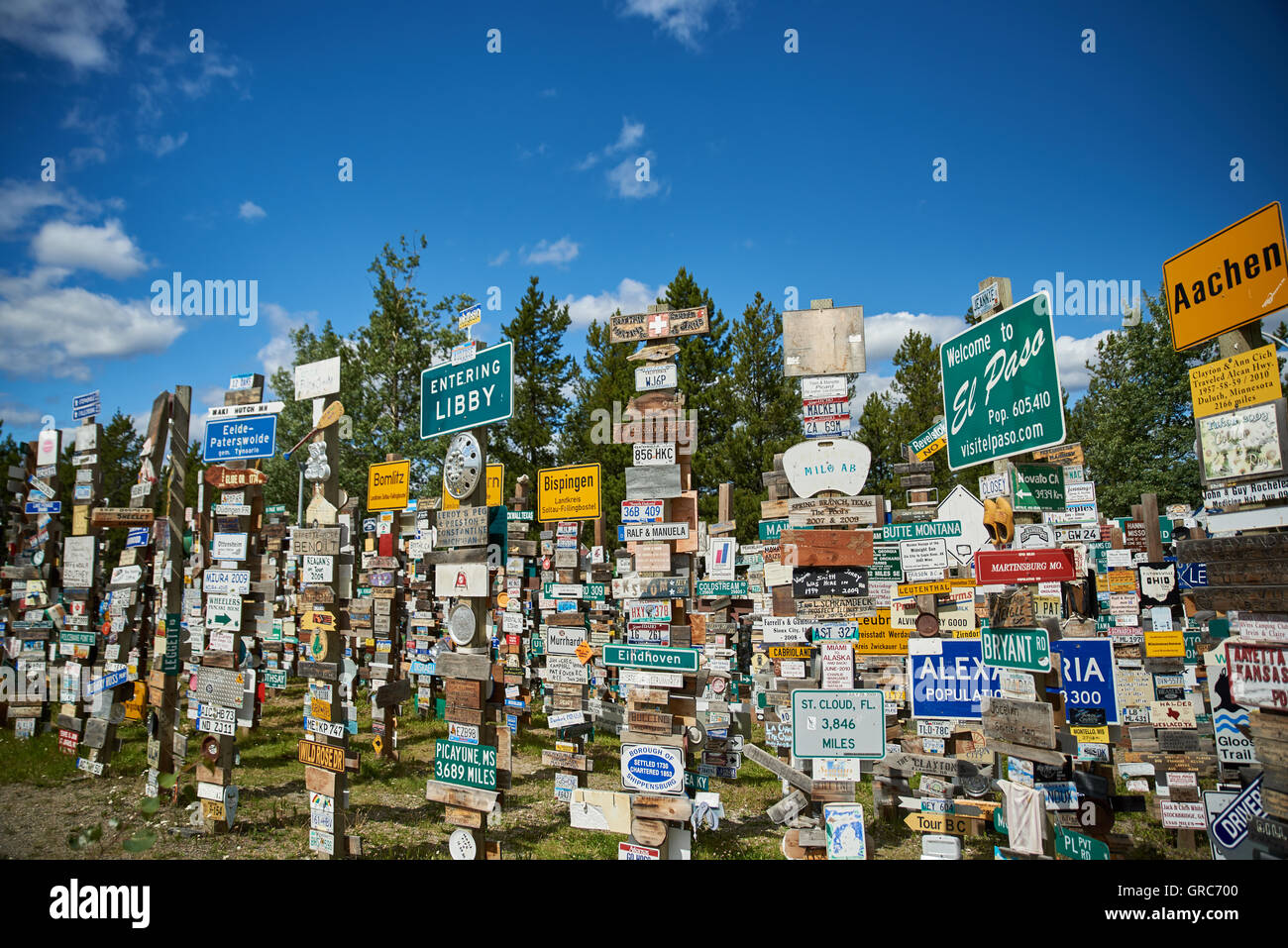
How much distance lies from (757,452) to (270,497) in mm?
23721

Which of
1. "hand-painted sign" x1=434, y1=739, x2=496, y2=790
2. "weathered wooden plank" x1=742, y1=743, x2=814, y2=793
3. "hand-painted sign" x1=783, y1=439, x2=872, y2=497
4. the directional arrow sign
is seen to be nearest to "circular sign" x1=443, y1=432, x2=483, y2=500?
"hand-painted sign" x1=434, y1=739, x2=496, y2=790

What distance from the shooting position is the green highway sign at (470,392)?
19.5 feet

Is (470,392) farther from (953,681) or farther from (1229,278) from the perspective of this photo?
(1229,278)

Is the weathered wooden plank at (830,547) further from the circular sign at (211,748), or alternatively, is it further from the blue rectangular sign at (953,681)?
the circular sign at (211,748)

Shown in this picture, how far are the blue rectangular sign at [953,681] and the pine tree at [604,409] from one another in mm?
23425

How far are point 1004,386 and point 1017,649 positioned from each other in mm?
1832

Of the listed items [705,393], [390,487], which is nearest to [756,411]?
[705,393]

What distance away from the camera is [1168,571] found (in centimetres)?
1023

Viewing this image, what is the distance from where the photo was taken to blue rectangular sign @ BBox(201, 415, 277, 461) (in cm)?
800

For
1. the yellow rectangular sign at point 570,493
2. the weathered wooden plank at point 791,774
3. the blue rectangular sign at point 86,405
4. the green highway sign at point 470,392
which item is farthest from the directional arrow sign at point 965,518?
the blue rectangular sign at point 86,405

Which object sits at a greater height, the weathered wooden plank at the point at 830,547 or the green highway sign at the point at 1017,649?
the weathered wooden plank at the point at 830,547

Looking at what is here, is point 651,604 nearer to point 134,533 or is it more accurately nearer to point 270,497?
point 134,533

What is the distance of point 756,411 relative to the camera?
32625 mm

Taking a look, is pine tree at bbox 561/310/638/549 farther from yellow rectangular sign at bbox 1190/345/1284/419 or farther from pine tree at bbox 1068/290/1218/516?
yellow rectangular sign at bbox 1190/345/1284/419
